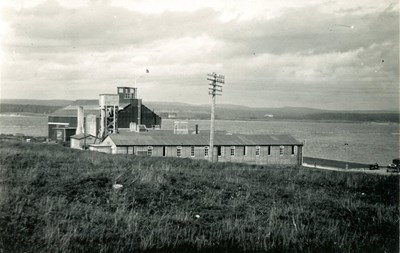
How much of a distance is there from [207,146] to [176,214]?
1396 inches

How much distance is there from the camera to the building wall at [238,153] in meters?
44.6

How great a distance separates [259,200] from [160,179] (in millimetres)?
3925

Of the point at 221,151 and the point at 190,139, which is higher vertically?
the point at 190,139

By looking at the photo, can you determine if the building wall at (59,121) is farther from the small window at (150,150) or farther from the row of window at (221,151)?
the row of window at (221,151)

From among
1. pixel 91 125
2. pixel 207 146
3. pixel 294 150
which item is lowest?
pixel 294 150

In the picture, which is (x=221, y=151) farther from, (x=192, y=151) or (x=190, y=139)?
(x=190, y=139)

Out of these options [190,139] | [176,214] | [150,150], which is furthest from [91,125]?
[176,214]

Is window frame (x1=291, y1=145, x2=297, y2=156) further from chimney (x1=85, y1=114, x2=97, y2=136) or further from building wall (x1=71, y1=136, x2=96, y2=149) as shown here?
chimney (x1=85, y1=114, x2=97, y2=136)

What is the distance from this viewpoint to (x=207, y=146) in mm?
48375

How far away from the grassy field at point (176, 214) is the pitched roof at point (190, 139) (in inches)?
1069

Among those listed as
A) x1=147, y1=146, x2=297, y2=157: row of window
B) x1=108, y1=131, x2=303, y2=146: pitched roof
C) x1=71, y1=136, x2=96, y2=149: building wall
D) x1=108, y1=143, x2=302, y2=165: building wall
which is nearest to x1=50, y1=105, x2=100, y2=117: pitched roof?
x1=71, y1=136, x2=96, y2=149: building wall

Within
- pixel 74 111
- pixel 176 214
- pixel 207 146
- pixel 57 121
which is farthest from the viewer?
pixel 74 111

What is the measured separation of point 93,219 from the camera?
11.8 meters

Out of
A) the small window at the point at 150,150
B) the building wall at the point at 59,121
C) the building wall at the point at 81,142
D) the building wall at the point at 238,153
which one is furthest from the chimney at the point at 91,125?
the small window at the point at 150,150
